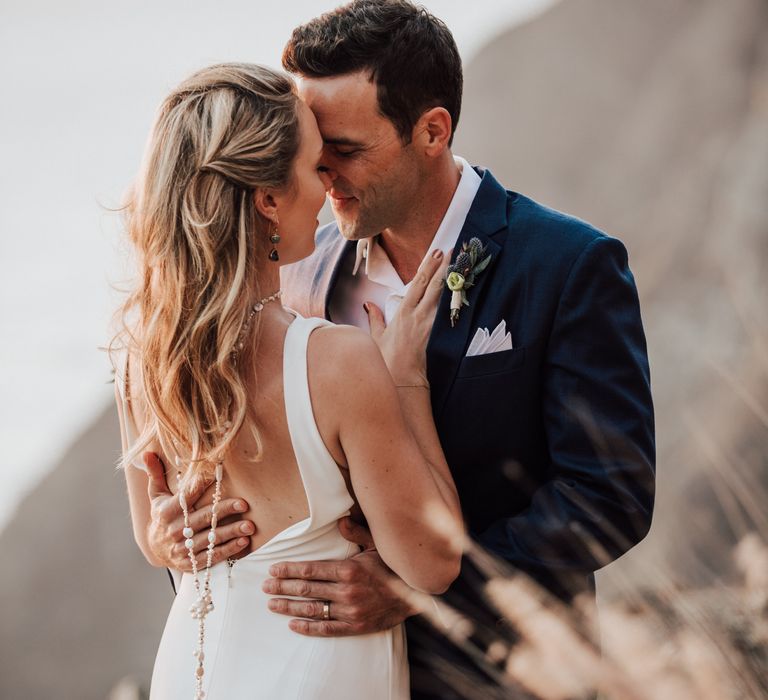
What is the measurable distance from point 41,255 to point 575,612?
958cm

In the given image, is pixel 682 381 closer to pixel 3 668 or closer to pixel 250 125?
pixel 250 125

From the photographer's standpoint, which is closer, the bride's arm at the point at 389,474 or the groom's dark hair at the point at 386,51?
the bride's arm at the point at 389,474

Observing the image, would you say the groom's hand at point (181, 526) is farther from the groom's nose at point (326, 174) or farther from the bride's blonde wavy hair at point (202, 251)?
the groom's nose at point (326, 174)

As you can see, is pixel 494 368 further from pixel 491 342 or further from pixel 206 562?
pixel 206 562

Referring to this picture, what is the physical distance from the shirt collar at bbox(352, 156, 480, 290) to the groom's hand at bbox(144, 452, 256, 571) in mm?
1085

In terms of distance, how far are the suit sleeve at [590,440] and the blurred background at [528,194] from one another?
2.38 meters

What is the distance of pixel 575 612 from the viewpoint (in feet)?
8.95

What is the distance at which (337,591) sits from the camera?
2273 millimetres

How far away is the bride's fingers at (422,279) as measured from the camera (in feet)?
9.10

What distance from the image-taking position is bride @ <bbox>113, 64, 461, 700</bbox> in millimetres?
2096

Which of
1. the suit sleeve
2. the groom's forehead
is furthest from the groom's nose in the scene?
the suit sleeve

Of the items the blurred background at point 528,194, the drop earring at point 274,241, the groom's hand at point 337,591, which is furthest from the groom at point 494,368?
the blurred background at point 528,194

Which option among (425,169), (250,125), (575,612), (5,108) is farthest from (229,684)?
(5,108)

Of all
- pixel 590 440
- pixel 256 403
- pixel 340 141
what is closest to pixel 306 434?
pixel 256 403
